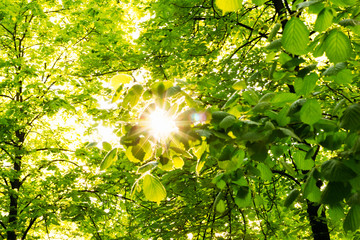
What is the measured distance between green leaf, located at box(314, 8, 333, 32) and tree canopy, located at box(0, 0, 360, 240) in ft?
0.04

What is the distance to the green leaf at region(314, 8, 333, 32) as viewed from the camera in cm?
149

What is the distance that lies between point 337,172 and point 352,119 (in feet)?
0.83

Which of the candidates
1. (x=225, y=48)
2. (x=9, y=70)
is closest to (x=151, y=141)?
(x=225, y=48)

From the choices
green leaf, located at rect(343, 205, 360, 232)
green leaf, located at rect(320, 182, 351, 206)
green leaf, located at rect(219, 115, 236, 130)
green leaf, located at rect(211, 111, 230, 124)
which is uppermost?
green leaf, located at rect(211, 111, 230, 124)

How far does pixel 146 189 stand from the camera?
4.74ft

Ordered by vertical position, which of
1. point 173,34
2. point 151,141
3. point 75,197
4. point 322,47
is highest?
point 173,34

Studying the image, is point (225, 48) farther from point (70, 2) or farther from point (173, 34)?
point (70, 2)

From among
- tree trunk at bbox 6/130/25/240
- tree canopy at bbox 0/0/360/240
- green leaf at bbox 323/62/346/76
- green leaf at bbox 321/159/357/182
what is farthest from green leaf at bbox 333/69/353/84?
tree trunk at bbox 6/130/25/240

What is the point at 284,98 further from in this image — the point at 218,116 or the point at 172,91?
the point at 172,91

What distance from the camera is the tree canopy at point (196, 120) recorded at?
4.75 feet

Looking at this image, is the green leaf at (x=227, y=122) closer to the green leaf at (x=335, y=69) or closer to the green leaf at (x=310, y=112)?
the green leaf at (x=310, y=112)

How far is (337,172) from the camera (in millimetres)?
1259

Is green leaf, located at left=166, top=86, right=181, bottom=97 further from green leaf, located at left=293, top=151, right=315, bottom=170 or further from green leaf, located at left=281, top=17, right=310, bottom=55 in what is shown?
green leaf, located at left=293, top=151, right=315, bottom=170

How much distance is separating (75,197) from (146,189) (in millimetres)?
5333
